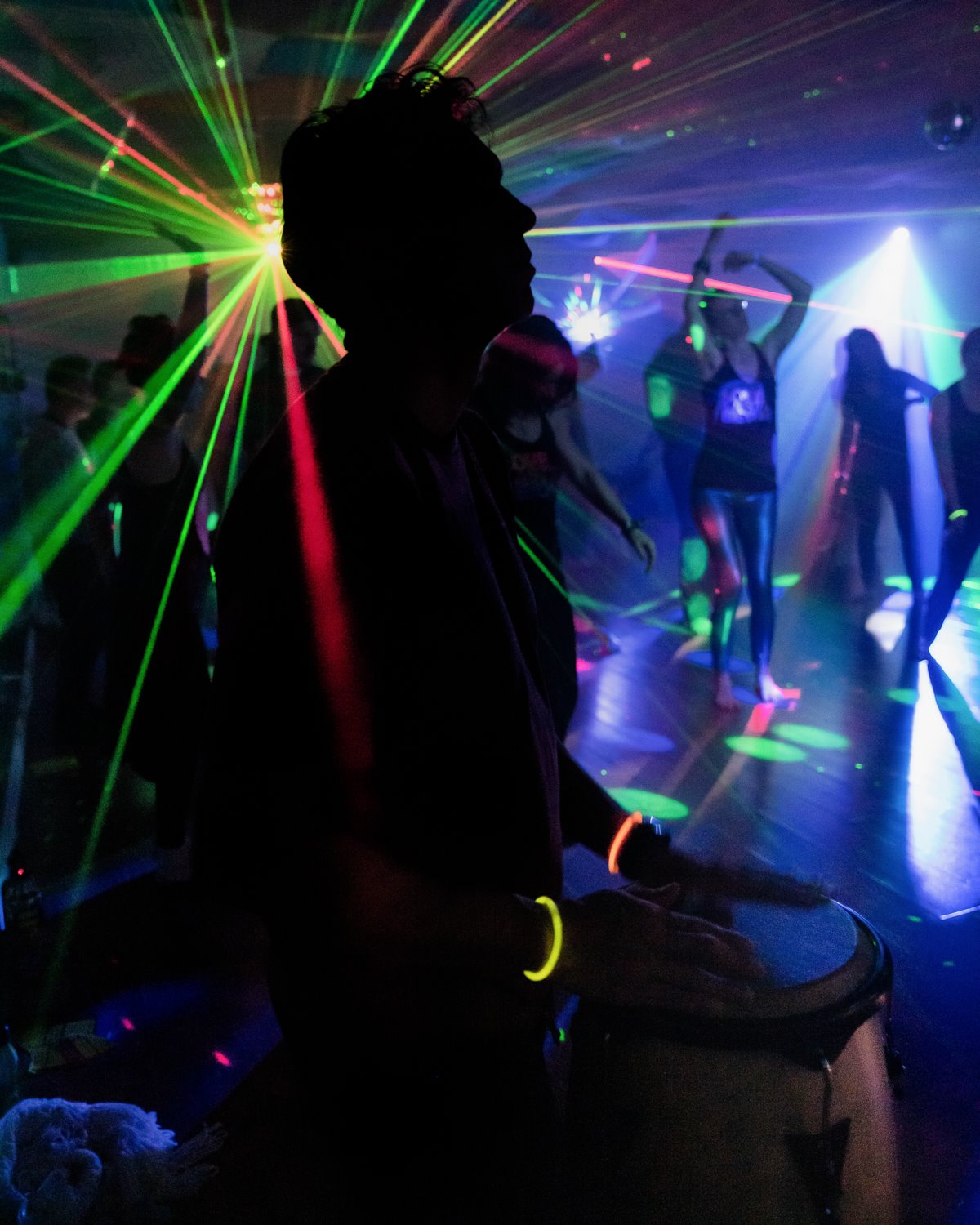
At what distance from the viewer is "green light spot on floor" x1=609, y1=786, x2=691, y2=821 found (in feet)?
12.1

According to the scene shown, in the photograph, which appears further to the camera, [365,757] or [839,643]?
[839,643]

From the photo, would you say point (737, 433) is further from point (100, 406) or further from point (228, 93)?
point (228, 93)

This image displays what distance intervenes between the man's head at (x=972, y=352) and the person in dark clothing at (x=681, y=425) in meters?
2.43

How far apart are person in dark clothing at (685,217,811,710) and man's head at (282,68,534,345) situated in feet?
13.6

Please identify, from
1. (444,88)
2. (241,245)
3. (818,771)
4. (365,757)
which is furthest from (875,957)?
(241,245)

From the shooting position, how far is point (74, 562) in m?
3.90

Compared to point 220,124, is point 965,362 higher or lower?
lower

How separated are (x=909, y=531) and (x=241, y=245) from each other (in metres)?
8.21

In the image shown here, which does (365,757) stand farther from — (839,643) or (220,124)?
(220,124)

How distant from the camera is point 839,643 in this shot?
6570mm

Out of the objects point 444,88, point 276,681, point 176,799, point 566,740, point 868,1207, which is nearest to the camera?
point 276,681

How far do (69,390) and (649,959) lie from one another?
365cm

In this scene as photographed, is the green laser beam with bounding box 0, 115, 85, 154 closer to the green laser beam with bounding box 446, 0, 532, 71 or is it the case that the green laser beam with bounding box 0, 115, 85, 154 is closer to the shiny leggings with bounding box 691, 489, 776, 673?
the green laser beam with bounding box 446, 0, 532, 71

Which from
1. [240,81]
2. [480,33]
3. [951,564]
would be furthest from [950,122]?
[240,81]
